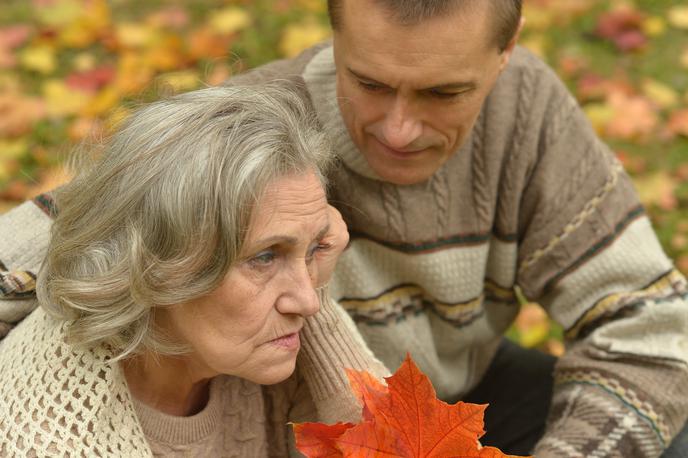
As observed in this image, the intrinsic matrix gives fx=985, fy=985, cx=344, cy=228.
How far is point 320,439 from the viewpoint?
1.55 metres

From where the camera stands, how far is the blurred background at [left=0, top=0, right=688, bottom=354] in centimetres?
382

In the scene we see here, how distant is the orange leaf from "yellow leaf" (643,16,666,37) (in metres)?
3.40

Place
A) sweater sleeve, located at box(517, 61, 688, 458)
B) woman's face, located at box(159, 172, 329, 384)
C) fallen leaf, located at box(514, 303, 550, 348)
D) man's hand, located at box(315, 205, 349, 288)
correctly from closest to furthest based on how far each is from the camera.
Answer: woman's face, located at box(159, 172, 329, 384)
man's hand, located at box(315, 205, 349, 288)
sweater sleeve, located at box(517, 61, 688, 458)
fallen leaf, located at box(514, 303, 550, 348)

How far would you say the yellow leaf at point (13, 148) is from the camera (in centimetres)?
380

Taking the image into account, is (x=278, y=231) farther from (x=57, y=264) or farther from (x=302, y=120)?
(x=57, y=264)

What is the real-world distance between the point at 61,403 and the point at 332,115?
0.93 m

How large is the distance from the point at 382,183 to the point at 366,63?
0.37m

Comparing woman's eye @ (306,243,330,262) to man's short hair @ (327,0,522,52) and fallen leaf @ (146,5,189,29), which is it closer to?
man's short hair @ (327,0,522,52)

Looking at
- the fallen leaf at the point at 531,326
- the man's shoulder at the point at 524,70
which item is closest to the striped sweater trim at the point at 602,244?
the man's shoulder at the point at 524,70

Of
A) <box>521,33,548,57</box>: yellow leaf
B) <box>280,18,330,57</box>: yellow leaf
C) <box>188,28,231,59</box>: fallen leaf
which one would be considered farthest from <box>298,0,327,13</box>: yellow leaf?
<box>521,33,548,57</box>: yellow leaf

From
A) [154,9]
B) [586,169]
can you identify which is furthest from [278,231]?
[154,9]

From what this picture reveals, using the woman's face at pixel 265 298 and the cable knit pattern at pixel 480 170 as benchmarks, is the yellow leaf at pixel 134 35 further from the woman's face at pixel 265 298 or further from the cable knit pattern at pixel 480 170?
the woman's face at pixel 265 298

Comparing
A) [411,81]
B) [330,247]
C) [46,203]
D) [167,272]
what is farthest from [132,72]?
[167,272]

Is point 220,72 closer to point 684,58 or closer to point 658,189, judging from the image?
point 658,189
